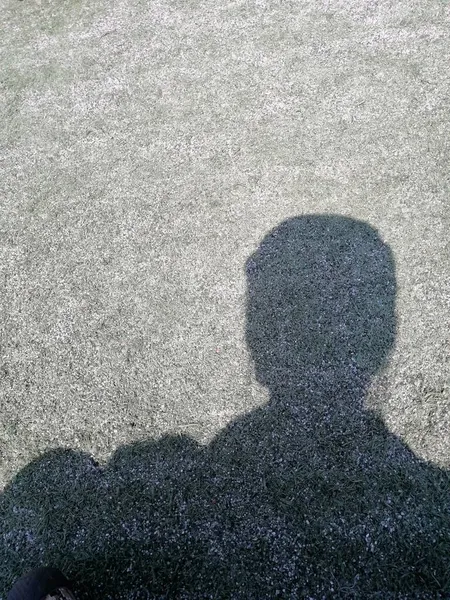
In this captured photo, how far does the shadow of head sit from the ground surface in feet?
0.05

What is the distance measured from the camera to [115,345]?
3332 mm

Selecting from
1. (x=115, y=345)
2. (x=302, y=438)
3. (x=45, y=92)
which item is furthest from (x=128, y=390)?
(x=45, y=92)

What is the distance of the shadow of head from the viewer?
122 inches

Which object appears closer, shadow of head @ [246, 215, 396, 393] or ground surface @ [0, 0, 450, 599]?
ground surface @ [0, 0, 450, 599]

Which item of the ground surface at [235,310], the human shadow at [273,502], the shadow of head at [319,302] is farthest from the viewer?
the shadow of head at [319,302]

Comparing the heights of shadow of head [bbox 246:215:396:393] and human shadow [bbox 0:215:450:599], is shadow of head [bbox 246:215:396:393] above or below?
above

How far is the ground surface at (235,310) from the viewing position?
8.70 feet

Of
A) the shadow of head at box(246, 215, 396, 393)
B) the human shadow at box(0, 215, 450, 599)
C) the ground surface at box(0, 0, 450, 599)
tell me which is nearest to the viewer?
the human shadow at box(0, 215, 450, 599)

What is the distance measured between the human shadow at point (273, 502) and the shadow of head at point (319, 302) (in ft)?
0.04

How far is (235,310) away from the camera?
11.1 feet

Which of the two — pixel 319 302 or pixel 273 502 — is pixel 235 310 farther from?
pixel 273 502

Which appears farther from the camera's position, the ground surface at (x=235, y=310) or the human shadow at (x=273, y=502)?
the ground surface at (x=235, y=310)

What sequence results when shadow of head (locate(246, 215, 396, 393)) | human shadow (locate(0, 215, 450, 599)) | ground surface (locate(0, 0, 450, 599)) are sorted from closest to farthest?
human shadow (locate(0, 215, 450, 599)), ground surface (locate(0, 0, 450, 599)), shadow of head (locate(246, 215, 396, 393))

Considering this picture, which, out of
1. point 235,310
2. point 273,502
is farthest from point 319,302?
point 273,502
